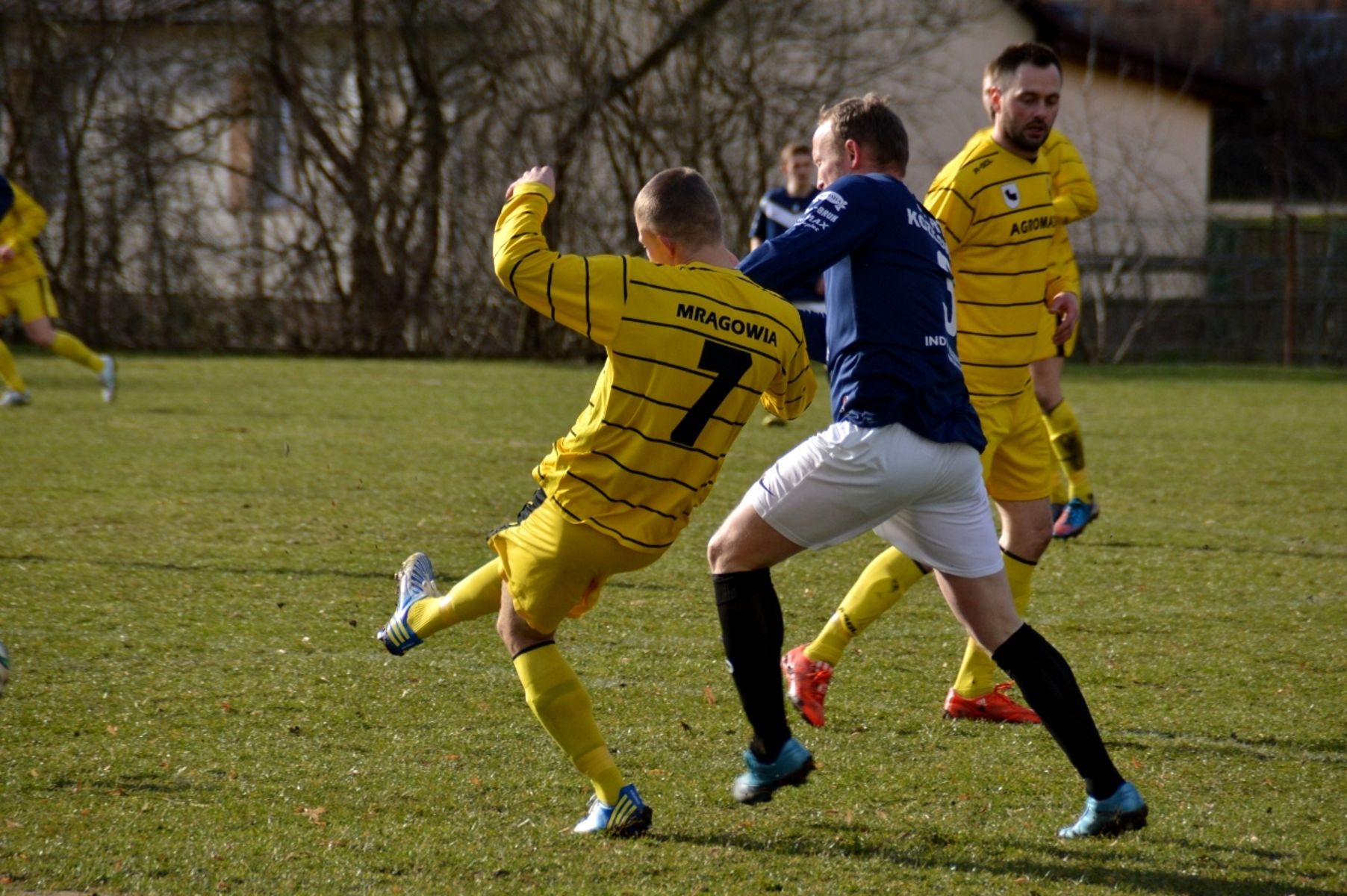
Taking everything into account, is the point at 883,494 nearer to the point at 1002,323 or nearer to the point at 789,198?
the point at 1002,323

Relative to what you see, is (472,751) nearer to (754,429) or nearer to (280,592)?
(280,592)

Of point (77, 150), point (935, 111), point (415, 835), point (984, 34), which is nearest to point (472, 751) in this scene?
point (415, 835)

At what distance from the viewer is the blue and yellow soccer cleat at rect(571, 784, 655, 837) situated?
3545 mm

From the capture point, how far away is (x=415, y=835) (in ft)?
11.6

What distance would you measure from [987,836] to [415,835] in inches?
54.7

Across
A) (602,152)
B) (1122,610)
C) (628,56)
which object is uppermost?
(628,56)

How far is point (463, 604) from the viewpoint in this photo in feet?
12.9

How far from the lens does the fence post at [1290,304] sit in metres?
21.3

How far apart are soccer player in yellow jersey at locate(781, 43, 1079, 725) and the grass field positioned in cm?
27

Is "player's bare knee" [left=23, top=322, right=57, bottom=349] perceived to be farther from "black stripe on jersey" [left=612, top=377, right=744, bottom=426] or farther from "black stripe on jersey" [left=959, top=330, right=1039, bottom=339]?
"black stripe on jersey" [left=612, top=377, right=744, bottom=426]

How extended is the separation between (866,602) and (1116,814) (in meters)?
1.21

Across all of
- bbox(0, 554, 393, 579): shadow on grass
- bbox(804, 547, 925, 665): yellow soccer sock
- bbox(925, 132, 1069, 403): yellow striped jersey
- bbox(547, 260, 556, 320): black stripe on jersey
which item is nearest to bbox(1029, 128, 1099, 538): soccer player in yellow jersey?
bbox(925, 132, 1069, 403): yellow striped jersey

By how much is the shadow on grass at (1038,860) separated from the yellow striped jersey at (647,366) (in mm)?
795

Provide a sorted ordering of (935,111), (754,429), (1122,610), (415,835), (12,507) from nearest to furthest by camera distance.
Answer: (415,835) → (1122,610) → (12,507) → (754,429) → (935,111)
